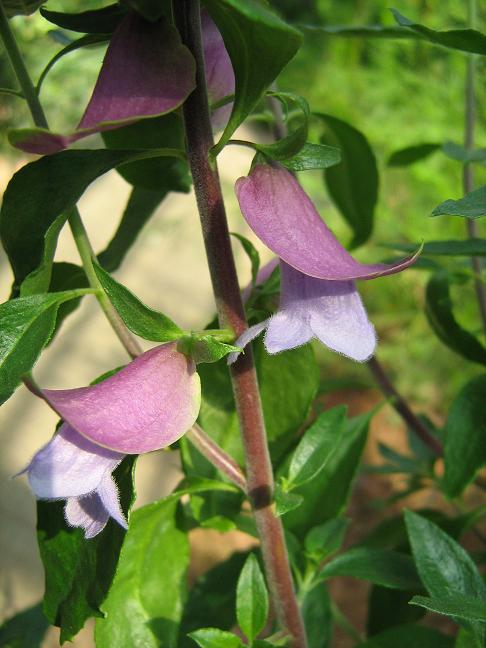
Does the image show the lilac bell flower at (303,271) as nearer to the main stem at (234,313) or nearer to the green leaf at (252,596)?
the main stem at (234,313)

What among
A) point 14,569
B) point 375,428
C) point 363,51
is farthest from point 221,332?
point 363,51

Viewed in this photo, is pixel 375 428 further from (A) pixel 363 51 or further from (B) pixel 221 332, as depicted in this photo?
(A) pixel 363 51

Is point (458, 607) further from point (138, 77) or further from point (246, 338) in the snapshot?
point (138, 77)

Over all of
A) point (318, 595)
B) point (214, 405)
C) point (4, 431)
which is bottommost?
point (4, 431)

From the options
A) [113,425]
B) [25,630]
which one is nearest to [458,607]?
[113,425]

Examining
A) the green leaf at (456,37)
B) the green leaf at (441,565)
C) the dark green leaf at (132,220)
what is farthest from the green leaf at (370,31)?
the green leaf at (441,565)

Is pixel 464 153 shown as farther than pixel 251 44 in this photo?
Yes
